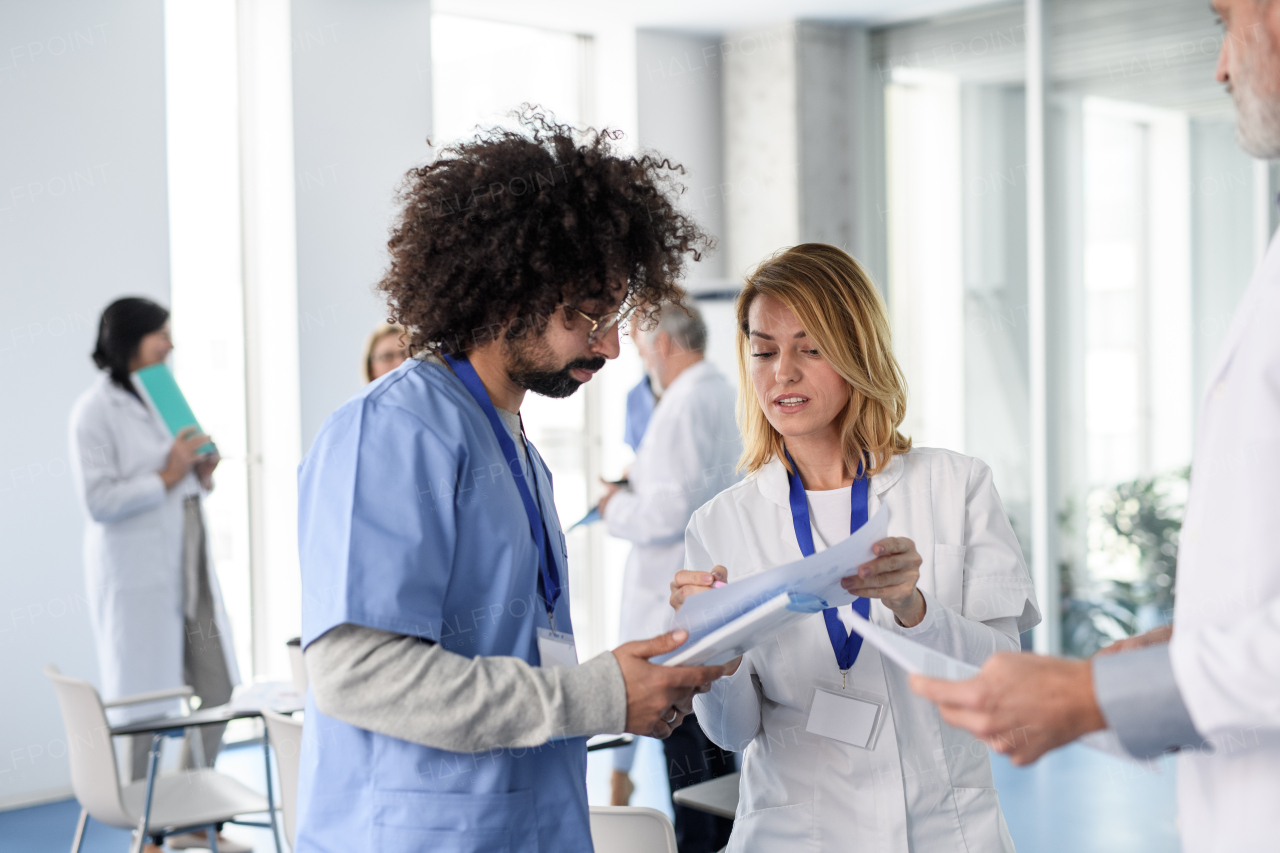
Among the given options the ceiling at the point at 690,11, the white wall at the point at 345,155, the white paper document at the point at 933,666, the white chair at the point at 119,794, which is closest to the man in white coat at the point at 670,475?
the white chair at the point at 119,794

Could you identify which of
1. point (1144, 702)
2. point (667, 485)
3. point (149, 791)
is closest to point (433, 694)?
point (1144, 702)

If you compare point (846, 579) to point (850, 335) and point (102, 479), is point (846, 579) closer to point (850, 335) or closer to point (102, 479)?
point (850, 335)

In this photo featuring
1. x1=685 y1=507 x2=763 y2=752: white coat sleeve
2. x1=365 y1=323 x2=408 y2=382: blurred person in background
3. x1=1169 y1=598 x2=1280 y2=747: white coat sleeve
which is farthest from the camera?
x1=365 y1=323 x2=408 y2=382: blurred person in background

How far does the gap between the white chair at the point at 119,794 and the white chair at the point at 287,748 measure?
40cm

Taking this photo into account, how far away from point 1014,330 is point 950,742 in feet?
15.2

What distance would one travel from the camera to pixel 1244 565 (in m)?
1.11

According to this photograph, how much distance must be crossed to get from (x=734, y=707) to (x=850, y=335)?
2.14ft

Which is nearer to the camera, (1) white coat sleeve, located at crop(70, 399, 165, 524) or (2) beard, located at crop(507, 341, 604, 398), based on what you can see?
(2) beard, located at crop(507, 341, 604, 398)

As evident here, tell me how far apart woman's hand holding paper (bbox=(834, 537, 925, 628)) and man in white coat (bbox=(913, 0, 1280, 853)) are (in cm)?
39

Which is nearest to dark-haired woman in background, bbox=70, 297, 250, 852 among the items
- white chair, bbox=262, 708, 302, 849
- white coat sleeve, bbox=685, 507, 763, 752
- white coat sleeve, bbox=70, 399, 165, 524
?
white coat sleeve, bbox=70, 399, 165, 524

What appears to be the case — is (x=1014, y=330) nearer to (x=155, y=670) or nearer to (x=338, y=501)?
(x=155, y=670)

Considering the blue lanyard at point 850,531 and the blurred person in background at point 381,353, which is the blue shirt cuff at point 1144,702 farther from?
the blurred person in background at point 381,353

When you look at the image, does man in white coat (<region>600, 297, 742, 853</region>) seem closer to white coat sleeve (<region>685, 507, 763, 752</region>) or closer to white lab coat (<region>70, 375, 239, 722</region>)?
white lab coat (<region>70, 375, 239, 722</region>)

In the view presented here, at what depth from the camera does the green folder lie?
409 centimetres
